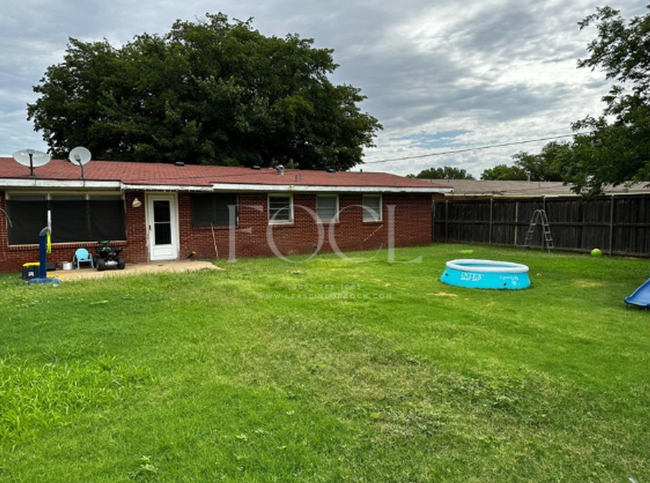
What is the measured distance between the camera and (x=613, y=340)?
495 centimetres

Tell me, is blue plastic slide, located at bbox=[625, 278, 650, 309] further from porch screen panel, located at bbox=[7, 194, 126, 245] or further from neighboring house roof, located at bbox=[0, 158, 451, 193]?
porch screen panel, located at bbox=[7, 194, 126, 245]

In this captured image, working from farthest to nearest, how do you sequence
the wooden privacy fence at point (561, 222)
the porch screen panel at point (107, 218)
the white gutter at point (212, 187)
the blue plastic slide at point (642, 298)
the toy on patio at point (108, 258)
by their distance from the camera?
1. the wooden privacy fence at point (561, 222)
2. the porch screen panel at point (107, 218)
3. the toy on patio at point (108, 258)
4. the white gutter at point (212, 187)
5. the blue plastic slide at point (642, 298)

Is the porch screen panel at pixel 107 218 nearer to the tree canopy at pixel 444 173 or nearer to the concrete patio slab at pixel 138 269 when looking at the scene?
the concrete patio slab at pixel 138 269

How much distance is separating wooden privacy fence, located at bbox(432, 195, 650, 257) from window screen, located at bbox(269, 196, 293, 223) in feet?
27.1

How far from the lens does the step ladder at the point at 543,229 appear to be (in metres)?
14.9

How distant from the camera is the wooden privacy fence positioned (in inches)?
503

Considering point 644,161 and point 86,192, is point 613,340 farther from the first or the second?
point 86,192

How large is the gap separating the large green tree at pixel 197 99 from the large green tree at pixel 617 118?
14.9 meters

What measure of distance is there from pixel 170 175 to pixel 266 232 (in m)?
3.48

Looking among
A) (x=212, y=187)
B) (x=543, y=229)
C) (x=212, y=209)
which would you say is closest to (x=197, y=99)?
(x=212, y=209)

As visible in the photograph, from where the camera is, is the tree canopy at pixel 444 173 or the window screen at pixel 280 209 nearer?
the window screen at pixel 280 209

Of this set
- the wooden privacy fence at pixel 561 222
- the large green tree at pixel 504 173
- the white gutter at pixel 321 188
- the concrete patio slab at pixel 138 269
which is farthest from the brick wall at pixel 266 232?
the large green tree at pixel 504 173

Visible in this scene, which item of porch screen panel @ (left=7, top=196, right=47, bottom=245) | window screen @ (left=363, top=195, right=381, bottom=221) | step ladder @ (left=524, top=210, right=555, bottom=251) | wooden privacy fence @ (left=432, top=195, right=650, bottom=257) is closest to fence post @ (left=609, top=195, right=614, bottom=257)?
wooden privacy fence @ (left=432, top=195, right=650, bottom=257)

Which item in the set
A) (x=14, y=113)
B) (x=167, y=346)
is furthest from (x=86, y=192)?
(x=14, y=113)
